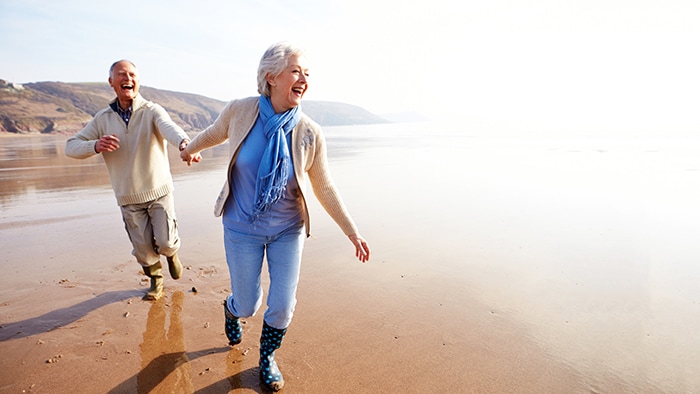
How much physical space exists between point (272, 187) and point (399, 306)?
1958mm

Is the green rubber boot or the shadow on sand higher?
the green rubber boot

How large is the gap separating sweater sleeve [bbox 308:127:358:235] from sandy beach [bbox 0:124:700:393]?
41.1 inches

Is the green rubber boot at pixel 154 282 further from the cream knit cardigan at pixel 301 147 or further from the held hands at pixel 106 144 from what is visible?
the cream knit cardigan at pixel 301 147

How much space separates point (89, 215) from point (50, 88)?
343 ft

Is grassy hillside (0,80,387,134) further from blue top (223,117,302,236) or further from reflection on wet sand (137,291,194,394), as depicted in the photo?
blue top (223,117,302,236)

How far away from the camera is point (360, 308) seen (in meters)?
3.83

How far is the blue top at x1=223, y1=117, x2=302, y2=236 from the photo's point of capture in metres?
2.61

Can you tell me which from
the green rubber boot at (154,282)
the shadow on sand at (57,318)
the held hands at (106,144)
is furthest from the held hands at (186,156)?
the shadow on sand at (57,318)

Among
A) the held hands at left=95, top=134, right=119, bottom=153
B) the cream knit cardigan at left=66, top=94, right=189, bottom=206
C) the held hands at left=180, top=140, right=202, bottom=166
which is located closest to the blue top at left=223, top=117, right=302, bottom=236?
the held hands at left=180, top=140, right=202, bottom=166

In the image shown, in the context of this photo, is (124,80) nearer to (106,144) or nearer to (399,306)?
(106,144)

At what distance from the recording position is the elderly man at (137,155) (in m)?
3.71

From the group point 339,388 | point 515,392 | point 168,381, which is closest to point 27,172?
point 168,381

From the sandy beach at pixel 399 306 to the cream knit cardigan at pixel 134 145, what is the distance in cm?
111

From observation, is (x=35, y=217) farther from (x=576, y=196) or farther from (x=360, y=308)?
(x=576, y=196)
